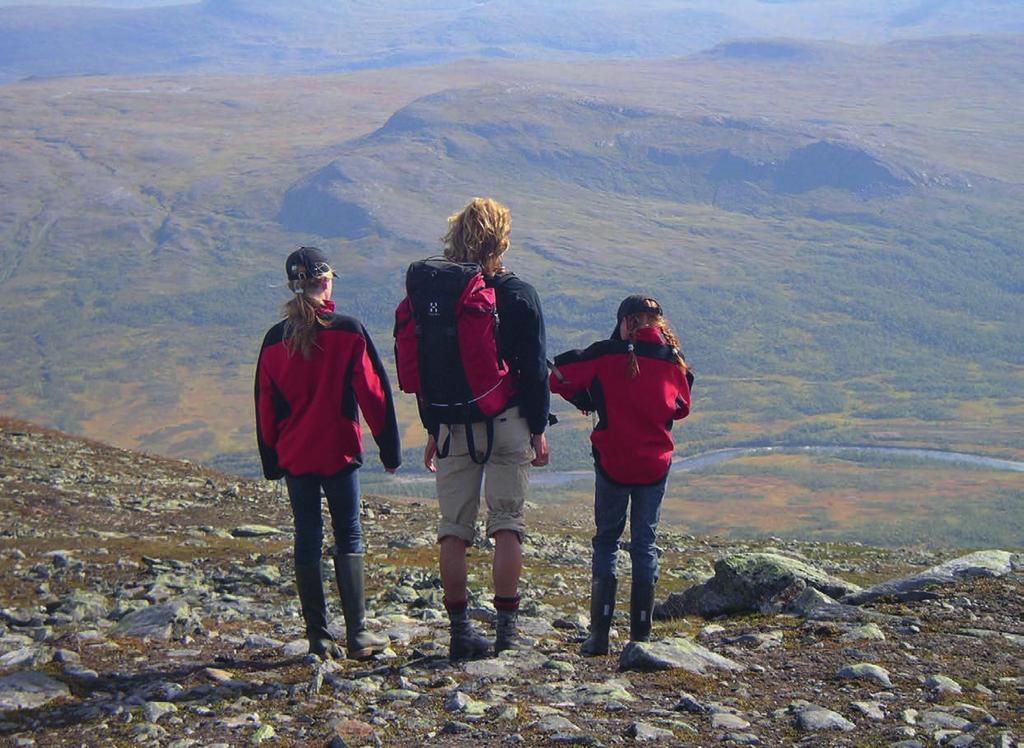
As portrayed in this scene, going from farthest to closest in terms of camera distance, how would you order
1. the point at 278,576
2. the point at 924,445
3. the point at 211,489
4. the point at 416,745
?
the point at 924,445 < the point at 211,489 < the point at 278,576 < the point at 416,745

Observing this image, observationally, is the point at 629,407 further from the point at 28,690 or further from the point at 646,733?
the point at 28,690

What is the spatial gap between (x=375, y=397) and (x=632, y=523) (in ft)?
8.54

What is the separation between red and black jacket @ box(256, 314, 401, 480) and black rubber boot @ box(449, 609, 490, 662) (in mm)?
1629

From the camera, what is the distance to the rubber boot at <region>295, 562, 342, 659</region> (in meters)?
11.6

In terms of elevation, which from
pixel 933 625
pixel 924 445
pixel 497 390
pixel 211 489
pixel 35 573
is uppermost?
pixel 497 390

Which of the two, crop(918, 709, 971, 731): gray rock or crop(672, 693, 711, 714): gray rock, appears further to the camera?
crop(672, 693, 711, 714): gray rock

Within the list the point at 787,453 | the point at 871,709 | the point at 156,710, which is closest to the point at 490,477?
the point at 156,710

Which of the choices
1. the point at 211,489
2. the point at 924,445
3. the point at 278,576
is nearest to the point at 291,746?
the point at 278,576

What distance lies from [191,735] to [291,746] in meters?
0.88

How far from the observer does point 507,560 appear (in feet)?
37.1

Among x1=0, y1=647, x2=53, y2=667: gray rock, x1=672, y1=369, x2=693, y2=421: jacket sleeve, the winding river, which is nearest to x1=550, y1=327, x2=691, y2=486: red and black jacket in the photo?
x1=672, y1=369, x2=693, y2=421: jacket sleeve

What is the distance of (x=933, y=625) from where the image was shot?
1239 centimetres

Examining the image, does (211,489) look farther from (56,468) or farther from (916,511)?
(916,511)

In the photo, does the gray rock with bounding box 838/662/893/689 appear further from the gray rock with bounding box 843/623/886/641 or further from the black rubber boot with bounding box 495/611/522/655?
the black rubber boot with bounding box 495/611/522/655
